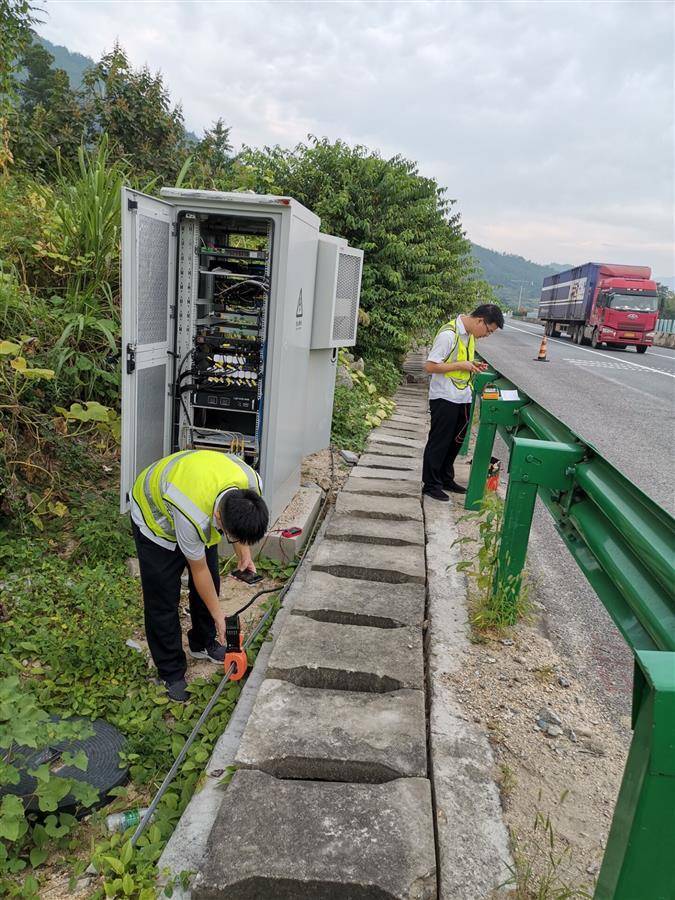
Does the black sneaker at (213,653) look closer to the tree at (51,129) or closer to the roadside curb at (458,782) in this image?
the roadside curb at (458,782)

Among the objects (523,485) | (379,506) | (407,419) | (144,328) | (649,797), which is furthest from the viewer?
(407,419)

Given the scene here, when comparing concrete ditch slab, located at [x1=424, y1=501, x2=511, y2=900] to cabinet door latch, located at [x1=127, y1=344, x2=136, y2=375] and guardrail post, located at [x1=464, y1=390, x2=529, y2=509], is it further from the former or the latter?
cabinet door latch, located at [x1=127, y1=344, x2=136, y2=375]

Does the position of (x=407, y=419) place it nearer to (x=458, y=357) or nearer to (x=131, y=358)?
(x=458, y=357)

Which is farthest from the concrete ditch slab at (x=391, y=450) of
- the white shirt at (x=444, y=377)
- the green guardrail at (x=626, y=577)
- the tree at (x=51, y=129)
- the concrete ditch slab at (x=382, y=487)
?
the tree at (x=51, y=129)

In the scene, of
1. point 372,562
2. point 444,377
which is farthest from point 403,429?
point 372,562

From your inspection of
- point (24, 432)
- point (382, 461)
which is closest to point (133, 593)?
point (24, 432)

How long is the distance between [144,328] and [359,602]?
2193 mm

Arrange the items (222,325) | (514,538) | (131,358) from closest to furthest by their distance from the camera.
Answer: (514,538)
(131,358)
(222,325)

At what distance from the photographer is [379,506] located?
17.3 ft

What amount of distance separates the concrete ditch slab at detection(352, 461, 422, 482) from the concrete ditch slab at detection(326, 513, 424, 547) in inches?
47.9

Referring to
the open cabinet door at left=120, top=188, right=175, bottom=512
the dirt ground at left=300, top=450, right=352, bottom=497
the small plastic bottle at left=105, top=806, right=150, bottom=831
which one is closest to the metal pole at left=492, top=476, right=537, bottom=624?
the small plastic bottle at left=105, top=806, right=150, bottom=831

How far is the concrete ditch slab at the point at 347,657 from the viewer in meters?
2.96

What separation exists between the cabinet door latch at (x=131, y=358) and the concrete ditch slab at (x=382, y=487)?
2370 millimetres

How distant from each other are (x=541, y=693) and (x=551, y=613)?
1.05 metres
